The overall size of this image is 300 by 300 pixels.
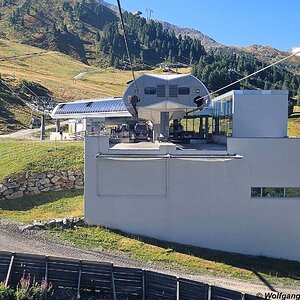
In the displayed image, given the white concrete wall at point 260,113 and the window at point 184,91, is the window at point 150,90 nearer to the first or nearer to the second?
the window at point 184,91

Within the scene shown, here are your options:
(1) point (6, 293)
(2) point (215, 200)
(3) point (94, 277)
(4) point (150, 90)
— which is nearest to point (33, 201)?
(4) point (150, 90)

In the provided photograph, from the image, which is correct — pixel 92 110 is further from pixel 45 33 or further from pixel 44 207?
pixel 45 33

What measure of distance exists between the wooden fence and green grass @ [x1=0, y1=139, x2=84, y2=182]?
12.8m

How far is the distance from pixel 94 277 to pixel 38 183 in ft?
43.2

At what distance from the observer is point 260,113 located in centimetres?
2258

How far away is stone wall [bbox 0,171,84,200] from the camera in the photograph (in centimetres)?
2480

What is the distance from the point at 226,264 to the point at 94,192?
6751 millimetres

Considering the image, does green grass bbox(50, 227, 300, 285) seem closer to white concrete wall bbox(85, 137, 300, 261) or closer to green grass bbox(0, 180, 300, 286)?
green grass bbox(0, 180, 300, 286)

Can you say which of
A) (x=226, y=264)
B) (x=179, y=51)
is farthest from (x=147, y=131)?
(x=179, y=51)

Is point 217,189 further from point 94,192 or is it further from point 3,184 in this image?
point 3,184

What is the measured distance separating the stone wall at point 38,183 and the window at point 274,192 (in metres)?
11.4

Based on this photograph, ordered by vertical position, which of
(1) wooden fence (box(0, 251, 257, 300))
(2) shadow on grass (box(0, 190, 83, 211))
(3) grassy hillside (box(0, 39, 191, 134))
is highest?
(3) grassy hillside (box(0, 39, 191, 134))

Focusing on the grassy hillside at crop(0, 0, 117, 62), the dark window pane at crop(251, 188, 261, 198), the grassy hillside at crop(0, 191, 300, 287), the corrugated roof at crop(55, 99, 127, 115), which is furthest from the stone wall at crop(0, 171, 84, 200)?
the grassy hillside at crop(0, 0, 117, 62)

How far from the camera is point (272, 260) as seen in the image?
19641mm
